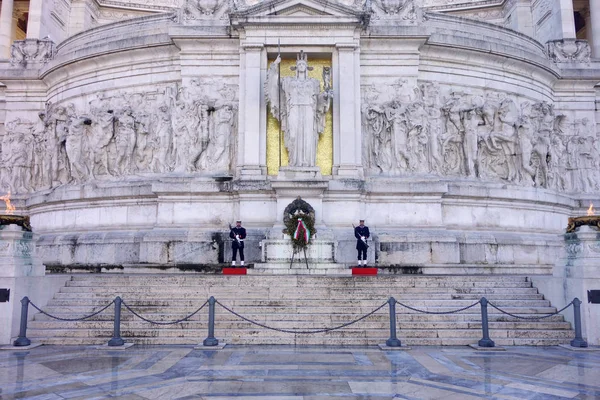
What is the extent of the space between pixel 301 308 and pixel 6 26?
39.6m

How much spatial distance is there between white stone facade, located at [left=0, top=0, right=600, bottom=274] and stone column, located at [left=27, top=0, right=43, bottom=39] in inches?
599

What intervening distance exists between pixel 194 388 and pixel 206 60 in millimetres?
16951

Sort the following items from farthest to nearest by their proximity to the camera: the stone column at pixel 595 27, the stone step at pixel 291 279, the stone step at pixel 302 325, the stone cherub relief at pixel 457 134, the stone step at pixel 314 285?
the stone column at pixel 595 27, the stone cherub relief at pixel 457 134, the stone step at pixel 291 279, the stone step at pixel 314 285, the stone step at pixel 302 325

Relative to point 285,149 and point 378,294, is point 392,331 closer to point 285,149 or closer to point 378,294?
point 378,294

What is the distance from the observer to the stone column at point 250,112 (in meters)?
20.7

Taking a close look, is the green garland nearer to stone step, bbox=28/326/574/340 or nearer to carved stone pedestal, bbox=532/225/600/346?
stone step, bbox=28/326/574/340

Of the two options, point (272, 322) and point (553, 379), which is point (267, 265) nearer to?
point (272, 322)

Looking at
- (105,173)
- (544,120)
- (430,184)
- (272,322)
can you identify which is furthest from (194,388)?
(544,120)

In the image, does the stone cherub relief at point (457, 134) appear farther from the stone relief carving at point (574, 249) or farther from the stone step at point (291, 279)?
the stone relief carving at point (574, 249)

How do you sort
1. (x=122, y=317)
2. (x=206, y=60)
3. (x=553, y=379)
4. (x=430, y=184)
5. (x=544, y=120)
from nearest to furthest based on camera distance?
(x=553, y=379) < (x=122, y=317) < (x=430, y=184) < (x=206, y=60) < (x=544, y=120)

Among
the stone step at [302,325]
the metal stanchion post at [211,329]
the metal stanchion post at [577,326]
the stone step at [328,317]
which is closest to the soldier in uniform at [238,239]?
the stone step at [328,317]

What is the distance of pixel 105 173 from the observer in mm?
23125

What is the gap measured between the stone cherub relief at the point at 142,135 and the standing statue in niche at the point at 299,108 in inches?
87.8

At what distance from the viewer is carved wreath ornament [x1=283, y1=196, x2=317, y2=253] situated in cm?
1833
